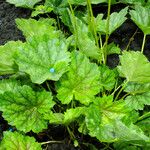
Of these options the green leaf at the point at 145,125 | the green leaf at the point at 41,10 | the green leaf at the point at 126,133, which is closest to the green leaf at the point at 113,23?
the green leaf at the point at 41,10

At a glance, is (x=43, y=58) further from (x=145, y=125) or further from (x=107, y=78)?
(x=145, y=125)

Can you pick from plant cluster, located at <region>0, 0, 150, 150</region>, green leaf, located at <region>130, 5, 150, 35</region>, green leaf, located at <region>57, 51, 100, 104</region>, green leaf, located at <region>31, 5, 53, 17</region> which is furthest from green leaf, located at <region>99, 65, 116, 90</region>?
green leaf, located at <region>31, 5, 53, 17</region>

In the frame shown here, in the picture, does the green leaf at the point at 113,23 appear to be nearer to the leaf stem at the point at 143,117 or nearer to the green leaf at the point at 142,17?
the green leaf at the point at 142,17

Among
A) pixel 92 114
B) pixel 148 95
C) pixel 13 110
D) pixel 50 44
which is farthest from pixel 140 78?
pixel 13 110

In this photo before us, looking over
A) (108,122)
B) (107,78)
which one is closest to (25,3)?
(107,78)

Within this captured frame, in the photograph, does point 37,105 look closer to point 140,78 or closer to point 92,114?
point 92,114
